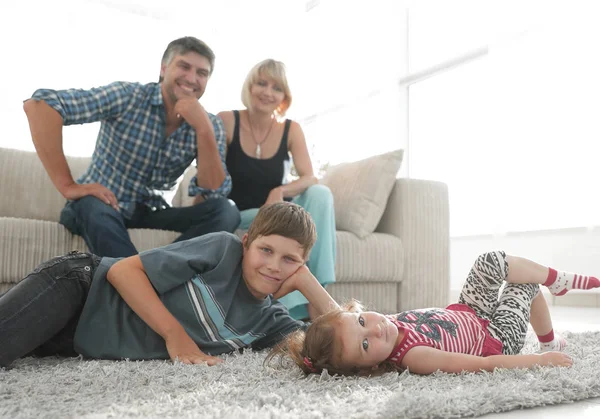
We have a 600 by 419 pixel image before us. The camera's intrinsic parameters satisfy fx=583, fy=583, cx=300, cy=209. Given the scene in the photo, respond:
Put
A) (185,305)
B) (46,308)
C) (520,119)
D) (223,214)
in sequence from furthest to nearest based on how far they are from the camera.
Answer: (520,119) < (223,214) < (185,305) < (46,308)

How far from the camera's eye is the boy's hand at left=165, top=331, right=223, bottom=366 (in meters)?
1.22

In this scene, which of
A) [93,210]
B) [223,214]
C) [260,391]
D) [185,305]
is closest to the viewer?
[260,391]

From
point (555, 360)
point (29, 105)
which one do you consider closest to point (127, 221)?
point (29, 105)

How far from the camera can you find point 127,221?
2.03 m

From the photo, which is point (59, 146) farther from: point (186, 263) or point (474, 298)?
point (474, 298)

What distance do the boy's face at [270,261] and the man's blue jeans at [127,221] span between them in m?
0.57

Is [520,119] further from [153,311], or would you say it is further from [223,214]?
[153,311]

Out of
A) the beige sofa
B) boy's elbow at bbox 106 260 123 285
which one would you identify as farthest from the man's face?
boy's elbow at bbox 106 260 123 285

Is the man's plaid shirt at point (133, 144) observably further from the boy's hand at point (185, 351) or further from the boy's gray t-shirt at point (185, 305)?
the boy's hand at point (185, 351)

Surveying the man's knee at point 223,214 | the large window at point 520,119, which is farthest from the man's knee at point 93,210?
the large window at point 520,119

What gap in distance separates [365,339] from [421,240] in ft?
4.79

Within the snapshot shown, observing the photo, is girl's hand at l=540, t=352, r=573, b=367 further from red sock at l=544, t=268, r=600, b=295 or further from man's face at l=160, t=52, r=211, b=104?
man's face at l=160, t=52, r=211, b=104

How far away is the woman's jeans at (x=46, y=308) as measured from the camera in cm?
118

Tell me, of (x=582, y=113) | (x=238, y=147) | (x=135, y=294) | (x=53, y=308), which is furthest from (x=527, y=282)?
(x=582, y=113)
